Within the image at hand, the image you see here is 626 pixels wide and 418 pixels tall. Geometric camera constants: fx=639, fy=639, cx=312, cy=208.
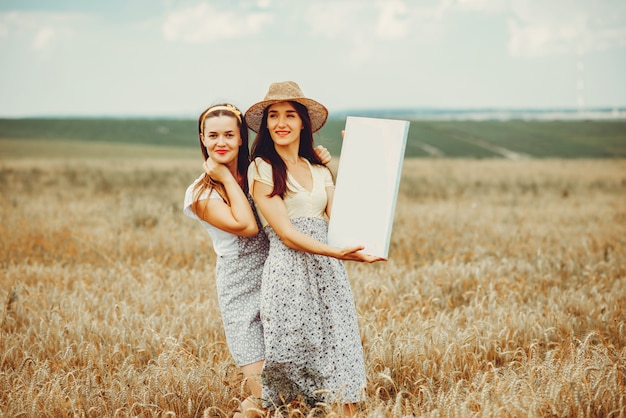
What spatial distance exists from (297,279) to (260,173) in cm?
59

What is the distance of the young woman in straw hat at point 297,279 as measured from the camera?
3291 mm

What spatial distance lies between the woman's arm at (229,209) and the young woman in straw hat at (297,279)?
0.08 metres

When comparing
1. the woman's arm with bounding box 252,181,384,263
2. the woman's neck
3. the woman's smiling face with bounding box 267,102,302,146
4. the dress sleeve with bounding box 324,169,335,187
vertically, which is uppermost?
the woman's smiling face with bounding box 267,102,302,146

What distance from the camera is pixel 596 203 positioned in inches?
532

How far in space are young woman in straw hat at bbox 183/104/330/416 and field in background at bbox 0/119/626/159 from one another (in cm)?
4900

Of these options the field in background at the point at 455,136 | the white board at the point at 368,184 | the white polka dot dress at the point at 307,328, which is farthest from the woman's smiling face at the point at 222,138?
the field in background at the point at 455,136

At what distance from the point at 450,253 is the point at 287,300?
497 cm

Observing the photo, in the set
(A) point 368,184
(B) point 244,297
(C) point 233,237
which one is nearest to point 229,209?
(C) point 233,237

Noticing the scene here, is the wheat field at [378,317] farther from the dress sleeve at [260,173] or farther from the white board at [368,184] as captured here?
the dress sleeve at [260,173]

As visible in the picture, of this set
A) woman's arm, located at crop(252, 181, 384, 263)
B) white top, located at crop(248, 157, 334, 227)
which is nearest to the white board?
woman's arm, located at crop(252, 181, 384, 263)

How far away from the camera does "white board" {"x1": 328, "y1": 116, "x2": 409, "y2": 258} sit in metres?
3.11

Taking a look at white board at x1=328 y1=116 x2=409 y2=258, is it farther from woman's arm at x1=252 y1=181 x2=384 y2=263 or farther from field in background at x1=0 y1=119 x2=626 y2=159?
field in background at x1=0 y1=119 x2=626 y2=159

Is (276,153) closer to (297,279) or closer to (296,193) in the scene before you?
(296,193)

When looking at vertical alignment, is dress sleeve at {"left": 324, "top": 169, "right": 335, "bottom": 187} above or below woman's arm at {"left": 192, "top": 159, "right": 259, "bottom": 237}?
above
